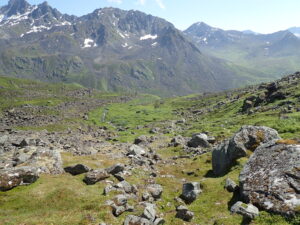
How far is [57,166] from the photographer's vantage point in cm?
4078

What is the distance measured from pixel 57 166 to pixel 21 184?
801 centimetres

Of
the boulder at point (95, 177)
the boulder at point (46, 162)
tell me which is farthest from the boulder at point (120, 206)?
the boulder at point (46, 162)

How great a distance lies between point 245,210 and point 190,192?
9.40 m

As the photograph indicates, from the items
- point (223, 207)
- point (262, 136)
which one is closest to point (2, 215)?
point (223, 207)

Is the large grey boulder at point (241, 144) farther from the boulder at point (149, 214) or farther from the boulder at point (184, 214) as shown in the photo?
the boulder at point (149, 214)

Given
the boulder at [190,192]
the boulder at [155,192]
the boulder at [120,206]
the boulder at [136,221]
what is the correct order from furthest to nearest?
the boulder at [155,192] < the boulder at [190,192] < the boulder at [120,206] < the boulder at [136,221]

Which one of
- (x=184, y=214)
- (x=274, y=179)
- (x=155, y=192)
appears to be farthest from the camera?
(x=155, y=192)

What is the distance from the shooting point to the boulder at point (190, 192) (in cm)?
2973

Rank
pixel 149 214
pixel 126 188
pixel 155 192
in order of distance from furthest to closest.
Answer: pixel 126 188, pixel 155 192, pixel 149 214

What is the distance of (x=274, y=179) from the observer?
22.5 meters

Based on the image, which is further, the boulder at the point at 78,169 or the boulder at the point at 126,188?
the boulder at the point at 78,169

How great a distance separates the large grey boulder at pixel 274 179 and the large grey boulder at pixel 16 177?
2546 centimetres

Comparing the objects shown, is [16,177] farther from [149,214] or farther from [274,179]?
[274,179]

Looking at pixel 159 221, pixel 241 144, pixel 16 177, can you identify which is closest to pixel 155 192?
pixel 159 221
